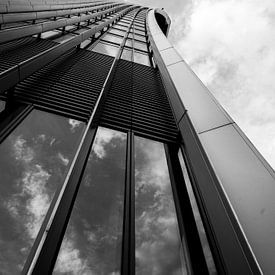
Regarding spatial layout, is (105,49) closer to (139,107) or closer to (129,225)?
(139,107)

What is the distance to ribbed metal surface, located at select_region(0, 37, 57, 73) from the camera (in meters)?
5.25

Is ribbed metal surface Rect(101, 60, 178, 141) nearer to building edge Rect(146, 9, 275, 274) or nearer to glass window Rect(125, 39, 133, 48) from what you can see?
building edge Rect(146, 9, 275, 274)

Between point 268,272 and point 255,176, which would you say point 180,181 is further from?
point 268,272

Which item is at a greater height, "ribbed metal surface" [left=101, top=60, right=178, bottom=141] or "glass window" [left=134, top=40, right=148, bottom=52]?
"glass window" [left=134, top=40, right=148, bottom=52]

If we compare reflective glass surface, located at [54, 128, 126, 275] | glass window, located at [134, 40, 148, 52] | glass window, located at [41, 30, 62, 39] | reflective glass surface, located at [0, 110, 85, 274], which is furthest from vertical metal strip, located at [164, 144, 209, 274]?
glass window, located at [134, 40, 148, 52]

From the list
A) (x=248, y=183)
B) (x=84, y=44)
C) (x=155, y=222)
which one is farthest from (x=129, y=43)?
(x=248, y=183)

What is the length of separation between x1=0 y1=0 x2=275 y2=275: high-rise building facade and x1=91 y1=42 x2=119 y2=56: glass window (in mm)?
3408

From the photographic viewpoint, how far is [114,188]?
10.1 feet

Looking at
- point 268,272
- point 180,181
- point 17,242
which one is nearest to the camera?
point 268,272

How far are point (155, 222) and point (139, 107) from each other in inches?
113

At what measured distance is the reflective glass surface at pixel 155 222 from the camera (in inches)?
96.7

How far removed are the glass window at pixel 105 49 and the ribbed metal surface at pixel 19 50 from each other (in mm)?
1590

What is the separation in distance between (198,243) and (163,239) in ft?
1.14

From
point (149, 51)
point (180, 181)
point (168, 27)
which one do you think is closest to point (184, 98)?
point (180, 181)
